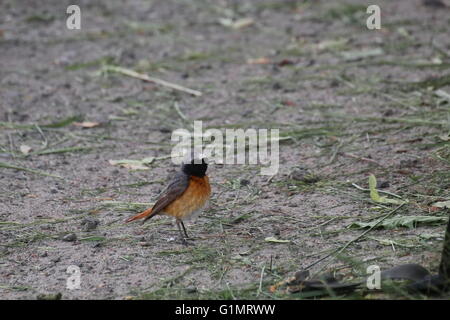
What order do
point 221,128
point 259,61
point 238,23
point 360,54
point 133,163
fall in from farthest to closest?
point 238,23
point 259,61
point 360,54
point 221,128
point 133,163

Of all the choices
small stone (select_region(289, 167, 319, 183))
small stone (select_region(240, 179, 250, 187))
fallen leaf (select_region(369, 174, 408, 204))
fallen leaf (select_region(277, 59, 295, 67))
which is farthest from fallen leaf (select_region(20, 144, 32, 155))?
fallen leaf (select_region(277, 59, 295, 67))

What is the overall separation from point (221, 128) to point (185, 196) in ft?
7.46

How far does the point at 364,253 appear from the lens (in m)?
4.62

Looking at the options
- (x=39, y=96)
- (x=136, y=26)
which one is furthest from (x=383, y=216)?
(x=136, y=26)

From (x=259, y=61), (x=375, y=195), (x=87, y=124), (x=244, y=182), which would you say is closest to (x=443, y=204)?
(x=375, y=195)

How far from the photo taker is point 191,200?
5.03 m

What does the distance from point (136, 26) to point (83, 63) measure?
164 cm

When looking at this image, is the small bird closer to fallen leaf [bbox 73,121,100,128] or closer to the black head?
the black head

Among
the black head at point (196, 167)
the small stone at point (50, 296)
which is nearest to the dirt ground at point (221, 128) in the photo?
the small stone at point (50, 296)

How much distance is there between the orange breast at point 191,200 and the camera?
504 centimetres

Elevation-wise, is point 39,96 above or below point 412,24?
below

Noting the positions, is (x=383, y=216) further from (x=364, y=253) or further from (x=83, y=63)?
(x=83, y=63)

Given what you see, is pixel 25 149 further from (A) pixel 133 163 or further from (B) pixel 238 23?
(B) pixel 238 23

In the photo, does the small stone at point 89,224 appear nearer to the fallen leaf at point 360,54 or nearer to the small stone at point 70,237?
the small stone at point 70,237
